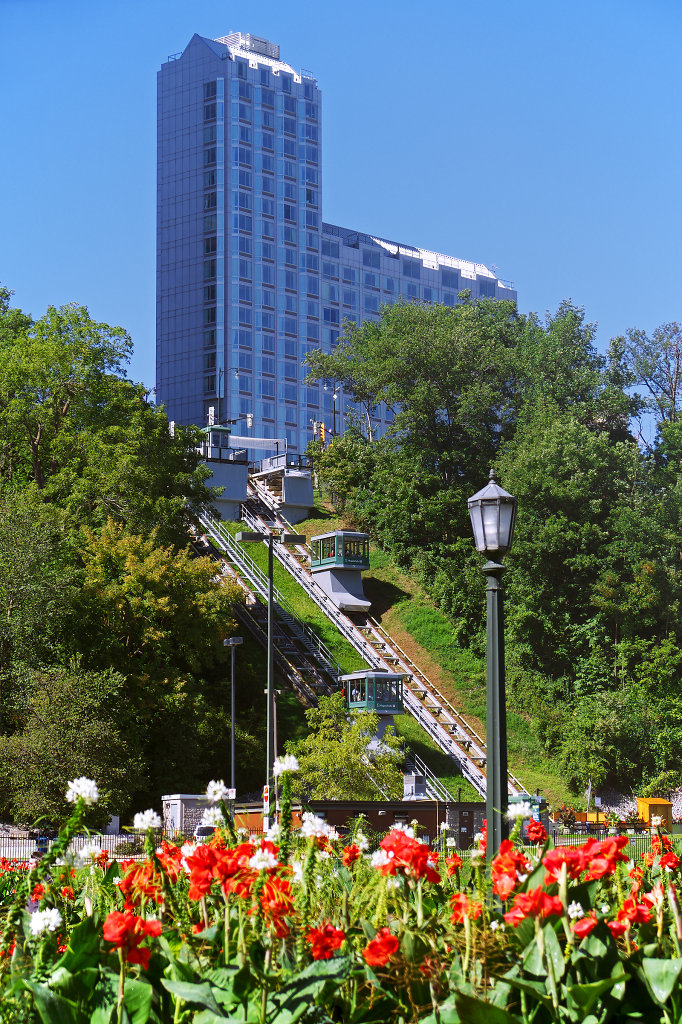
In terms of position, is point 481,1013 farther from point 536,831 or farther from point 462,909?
point 536,831

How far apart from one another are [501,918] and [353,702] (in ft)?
138

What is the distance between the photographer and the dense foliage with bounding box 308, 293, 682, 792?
52062mm

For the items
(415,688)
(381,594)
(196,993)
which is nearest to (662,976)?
(196,993)

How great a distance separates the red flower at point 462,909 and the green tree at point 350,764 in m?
30.9

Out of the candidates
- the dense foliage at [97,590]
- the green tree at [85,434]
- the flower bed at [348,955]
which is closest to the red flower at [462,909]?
the flower bed at [348,955]

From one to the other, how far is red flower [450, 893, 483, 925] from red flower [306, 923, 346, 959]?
46 centimetres

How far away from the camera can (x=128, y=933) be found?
3.87m

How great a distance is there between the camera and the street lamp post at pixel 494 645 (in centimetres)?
906

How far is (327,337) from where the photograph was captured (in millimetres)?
118375

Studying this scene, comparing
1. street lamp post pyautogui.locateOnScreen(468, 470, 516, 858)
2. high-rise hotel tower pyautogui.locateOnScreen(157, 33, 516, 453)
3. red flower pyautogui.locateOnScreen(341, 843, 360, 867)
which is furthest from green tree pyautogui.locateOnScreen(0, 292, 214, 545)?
high-rise hotel tower pyautogui.locateOnScreen(157, 33, 516, 453)

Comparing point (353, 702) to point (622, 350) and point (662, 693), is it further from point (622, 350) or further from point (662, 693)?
point (622, 350)

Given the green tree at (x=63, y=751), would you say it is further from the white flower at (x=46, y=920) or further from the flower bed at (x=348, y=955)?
the white flower at (x=46, y=920)

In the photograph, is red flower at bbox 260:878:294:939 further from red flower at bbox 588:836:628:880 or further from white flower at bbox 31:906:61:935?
red flower at bbox 588:836:628:880

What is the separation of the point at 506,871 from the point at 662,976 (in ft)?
2.79
